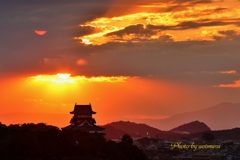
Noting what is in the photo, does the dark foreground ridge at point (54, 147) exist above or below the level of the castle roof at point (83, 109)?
below

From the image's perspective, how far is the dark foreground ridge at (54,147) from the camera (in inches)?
2921

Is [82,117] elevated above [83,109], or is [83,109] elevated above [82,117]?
[83,109]

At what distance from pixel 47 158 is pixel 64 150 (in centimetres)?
416

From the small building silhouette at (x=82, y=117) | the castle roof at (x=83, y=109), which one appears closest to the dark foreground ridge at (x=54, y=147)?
the small building silhouette at (x=82, y=117)

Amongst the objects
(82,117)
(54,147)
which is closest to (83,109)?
(82,117)

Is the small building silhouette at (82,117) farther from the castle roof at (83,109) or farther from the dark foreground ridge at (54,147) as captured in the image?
the dark foreground ridge at (54,147)

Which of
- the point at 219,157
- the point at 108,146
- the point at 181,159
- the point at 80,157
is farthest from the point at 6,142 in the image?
the point at 219,157

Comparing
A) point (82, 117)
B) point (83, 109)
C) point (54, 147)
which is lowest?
point (54, 147)

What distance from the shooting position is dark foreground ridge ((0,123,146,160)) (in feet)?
243

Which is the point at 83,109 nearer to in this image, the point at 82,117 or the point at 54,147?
the point at 82,117

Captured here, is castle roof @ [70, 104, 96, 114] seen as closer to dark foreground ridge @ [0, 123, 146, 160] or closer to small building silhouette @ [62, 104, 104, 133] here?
small building silhouette @ [62, 104, 104, 133]

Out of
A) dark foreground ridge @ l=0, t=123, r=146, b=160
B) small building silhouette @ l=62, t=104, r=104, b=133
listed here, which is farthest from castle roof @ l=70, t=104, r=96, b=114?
dark foreground ridge @ l=0, t=123, r=146, b=160

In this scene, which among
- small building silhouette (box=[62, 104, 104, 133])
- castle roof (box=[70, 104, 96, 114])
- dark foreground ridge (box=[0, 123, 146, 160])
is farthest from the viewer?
castle roof (box=[70, 104, 96, 114])

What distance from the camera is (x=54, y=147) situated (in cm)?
7831
